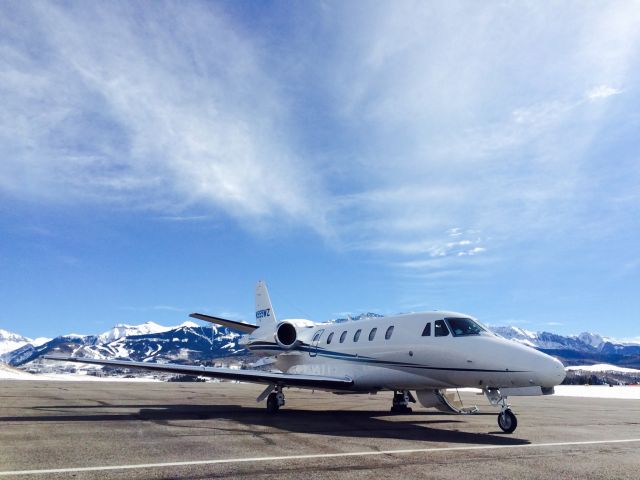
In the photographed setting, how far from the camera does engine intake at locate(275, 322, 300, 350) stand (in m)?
19.5

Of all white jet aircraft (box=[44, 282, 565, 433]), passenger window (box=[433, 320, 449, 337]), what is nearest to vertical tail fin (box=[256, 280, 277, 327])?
white jet aircraft (box=[44, 282, 565, 433])

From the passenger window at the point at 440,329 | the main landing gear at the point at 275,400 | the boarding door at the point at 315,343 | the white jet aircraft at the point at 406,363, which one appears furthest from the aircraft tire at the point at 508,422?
the boarding door at the point at 315,343

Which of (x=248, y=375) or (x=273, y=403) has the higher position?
(x=248, y=375)

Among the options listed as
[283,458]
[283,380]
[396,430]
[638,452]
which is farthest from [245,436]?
[638,452]

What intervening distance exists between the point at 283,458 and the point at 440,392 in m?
7.93

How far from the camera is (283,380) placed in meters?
14.5

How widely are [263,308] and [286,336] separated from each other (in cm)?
673

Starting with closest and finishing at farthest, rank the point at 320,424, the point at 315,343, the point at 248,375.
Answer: the point at 320,424, the point at 248,375, the point at 315,343

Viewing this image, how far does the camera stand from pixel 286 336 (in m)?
19.6

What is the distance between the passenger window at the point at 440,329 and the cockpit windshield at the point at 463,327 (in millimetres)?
156

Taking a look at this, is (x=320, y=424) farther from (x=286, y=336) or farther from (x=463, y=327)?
(x=286, y=336)

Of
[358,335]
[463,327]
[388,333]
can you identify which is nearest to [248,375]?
[358,335]

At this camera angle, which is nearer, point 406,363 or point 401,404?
point 406,363

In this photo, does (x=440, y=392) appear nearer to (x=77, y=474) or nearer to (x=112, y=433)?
(x=112, y=433)
